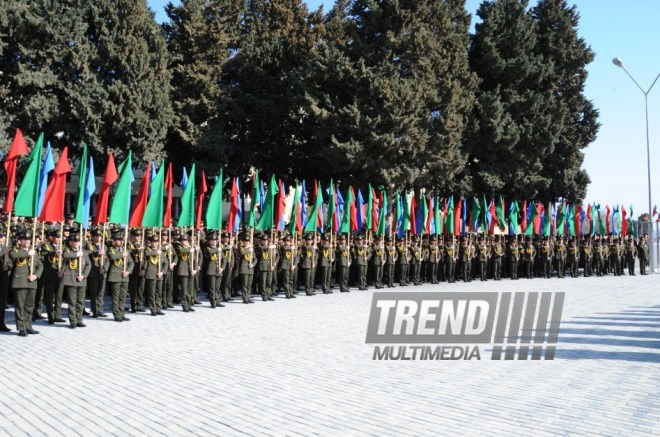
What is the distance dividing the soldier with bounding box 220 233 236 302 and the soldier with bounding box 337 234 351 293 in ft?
12.5

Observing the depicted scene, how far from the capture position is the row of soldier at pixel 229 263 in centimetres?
1150

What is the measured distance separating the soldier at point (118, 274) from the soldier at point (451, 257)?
13208 millimetres

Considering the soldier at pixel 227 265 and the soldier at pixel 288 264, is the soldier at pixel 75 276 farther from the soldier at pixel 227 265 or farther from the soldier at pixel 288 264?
the soldier at pixel 288 264

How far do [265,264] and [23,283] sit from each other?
683 cm

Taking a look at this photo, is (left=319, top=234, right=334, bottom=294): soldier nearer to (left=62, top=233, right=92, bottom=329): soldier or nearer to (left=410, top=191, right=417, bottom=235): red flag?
(left=410, top=191, right=417, bottom=235): red flag

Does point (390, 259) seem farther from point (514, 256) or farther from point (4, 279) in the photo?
point (4, 279)

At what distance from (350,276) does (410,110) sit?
27.8 feet

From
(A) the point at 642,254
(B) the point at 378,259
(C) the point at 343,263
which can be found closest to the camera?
(C) the point at 343,263

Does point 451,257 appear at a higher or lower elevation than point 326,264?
higher

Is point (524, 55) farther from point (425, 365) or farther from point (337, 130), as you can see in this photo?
point (425, 365)

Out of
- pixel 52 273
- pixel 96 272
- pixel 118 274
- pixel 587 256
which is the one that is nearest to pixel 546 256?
pixel 587 256

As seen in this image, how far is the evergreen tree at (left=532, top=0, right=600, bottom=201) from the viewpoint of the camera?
3447cm

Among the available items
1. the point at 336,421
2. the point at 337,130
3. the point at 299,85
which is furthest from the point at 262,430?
the point at 299,85

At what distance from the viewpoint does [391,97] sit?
1006 inches
